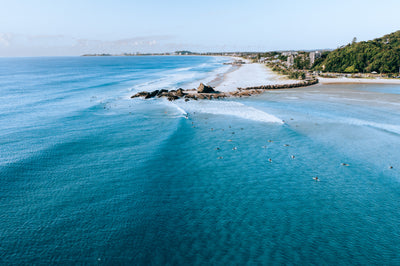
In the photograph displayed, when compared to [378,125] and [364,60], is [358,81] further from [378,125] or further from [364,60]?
[378,125]

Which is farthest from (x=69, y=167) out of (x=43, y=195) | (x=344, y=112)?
(x=344, y=112)

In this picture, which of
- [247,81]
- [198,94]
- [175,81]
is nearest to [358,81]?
[247,81]

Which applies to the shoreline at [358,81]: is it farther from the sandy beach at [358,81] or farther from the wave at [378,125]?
the wave at [378,125]

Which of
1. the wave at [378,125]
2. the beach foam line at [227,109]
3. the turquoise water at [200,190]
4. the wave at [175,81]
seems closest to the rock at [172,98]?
the beach foam line at [227,109]

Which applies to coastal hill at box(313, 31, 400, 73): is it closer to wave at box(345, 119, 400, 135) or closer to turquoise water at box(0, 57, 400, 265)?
turquoise water at box(0, 57, 400, 265)

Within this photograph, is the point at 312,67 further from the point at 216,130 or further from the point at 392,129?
the point at 216,130
